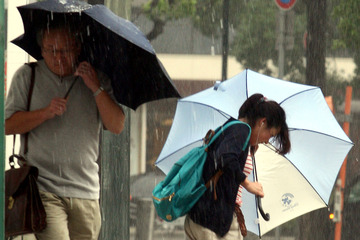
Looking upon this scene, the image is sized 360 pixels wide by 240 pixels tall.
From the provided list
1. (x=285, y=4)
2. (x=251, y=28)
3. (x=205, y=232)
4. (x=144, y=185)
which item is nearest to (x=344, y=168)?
(x=285, y=4)

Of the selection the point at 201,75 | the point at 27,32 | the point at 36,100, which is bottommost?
the point at 201,75

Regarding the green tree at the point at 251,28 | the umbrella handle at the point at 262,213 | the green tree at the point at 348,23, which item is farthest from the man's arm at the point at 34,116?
the green tree at the point at 251,28

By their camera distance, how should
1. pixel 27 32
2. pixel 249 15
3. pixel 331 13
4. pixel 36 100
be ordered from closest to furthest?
pixel 36 100 < pixel 27 32 < pixel 331 13 < pixel 249 15

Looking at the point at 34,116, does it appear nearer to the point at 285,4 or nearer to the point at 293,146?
the point at 293,146

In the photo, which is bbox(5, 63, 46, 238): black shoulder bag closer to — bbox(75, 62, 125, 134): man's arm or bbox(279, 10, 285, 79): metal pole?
bbox(75, 62, 125, 134): man's arm

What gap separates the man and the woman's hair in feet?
3.01

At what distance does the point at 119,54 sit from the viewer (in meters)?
4.72

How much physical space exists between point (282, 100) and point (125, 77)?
1.43m

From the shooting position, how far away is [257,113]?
16.4ft

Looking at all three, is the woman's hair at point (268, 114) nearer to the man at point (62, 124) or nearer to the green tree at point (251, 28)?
the man at point (62, 124)

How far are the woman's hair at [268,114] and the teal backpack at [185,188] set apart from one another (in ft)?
0.61

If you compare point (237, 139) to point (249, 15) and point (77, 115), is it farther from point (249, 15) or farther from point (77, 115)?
point (249, 15)

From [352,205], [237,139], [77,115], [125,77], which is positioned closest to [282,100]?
[237,139]

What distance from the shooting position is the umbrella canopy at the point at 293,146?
583cm
